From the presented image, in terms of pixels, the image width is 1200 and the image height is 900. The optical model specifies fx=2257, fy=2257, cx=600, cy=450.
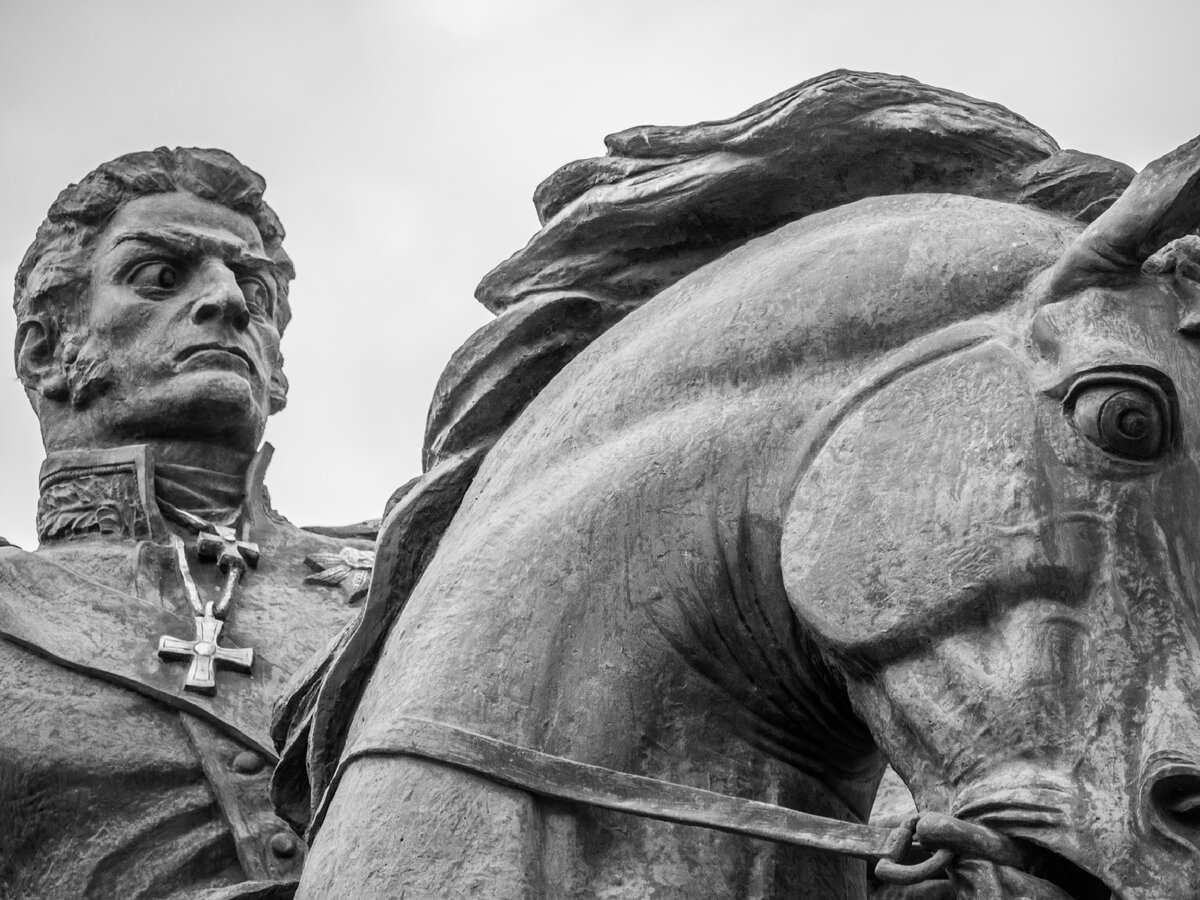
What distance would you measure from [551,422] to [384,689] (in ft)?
1.38

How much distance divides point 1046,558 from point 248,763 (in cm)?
234

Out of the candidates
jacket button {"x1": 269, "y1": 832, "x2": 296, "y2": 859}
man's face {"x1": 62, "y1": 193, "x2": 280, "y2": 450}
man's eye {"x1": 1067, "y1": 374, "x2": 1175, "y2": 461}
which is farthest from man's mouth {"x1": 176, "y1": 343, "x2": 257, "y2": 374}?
man's eye {"x1": 1067, "y1": 374, "x2": 1175, "y2": 461}

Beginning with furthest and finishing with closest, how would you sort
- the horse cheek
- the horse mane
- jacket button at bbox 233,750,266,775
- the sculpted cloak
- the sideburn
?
the sideburn < jacket button at bbox 233,750,266,775 < the sculpted cloak < the horse mane < the horse cheek

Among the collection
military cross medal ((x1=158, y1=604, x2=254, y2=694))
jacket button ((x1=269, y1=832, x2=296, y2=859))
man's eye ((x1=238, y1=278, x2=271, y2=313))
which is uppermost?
man's eye ((x1=238, y1=278, x2=271, y2=313))

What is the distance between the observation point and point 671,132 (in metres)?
3.24

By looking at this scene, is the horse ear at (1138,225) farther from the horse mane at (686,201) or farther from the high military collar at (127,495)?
the high military collar at (127,495)

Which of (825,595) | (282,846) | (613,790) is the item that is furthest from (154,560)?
(825,595)

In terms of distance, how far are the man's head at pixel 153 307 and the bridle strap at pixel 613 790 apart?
266 centimetres

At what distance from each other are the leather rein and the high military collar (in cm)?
255

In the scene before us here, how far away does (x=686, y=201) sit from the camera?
3.17 meters

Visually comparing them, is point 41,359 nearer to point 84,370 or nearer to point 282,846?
point 84,370

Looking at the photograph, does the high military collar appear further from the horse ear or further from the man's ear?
the horse ear

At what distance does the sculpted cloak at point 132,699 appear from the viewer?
4.16 m

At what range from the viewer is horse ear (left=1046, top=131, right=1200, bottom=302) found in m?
2.63
